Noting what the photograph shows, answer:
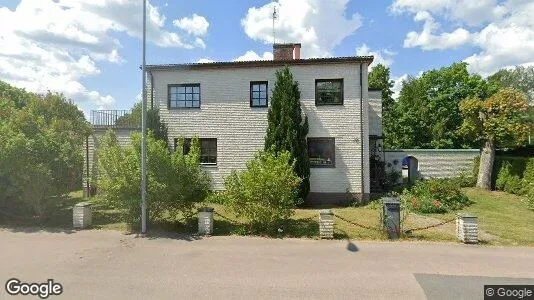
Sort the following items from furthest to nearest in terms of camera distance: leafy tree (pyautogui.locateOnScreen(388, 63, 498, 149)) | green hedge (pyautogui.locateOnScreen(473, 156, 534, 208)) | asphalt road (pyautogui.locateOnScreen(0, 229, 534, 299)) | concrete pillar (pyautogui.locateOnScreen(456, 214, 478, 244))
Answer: leafy tree (pyautogui.locateOnScreen(388, 63, 498, 149)), green hedge (pyautogui.locateOnScreen(473, 156, 534, 208)), concrete pillar (pyautogui.locateOnScreen(456, 214, 478, 244)), asphalt road (pyautogui.locateOnScreen(0, 229, 534, 299))

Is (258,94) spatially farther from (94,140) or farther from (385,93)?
(385,93)

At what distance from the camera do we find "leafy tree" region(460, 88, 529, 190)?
17.5m

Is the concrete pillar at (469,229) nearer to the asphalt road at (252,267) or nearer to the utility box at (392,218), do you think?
the asphalt road at (252,267)

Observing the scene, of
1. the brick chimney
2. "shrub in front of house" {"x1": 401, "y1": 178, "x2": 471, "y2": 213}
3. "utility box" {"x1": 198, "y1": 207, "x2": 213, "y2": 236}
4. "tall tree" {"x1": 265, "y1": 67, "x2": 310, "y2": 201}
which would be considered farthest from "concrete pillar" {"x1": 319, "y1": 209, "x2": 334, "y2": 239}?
the brick chimney

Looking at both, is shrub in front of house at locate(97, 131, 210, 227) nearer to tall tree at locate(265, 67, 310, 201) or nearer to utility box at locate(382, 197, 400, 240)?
tall tree at locate(265, 67, 310, 201)

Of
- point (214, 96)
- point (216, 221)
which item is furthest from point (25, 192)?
point (214, 96)

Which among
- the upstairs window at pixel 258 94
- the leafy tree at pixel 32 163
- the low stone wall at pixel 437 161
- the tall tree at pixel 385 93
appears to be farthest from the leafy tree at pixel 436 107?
the leafy tree at pixel 32 163

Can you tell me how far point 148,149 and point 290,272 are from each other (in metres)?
6.10

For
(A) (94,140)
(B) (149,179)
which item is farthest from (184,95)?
(B) (149,179)

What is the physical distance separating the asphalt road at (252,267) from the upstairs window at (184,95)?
8.32 meters

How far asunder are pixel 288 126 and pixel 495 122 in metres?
11.9

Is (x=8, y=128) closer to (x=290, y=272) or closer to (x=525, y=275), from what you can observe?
(x=290, y=272)

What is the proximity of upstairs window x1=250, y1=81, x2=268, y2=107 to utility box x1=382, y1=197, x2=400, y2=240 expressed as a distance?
326 inches

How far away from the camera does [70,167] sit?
1188 centimetres
